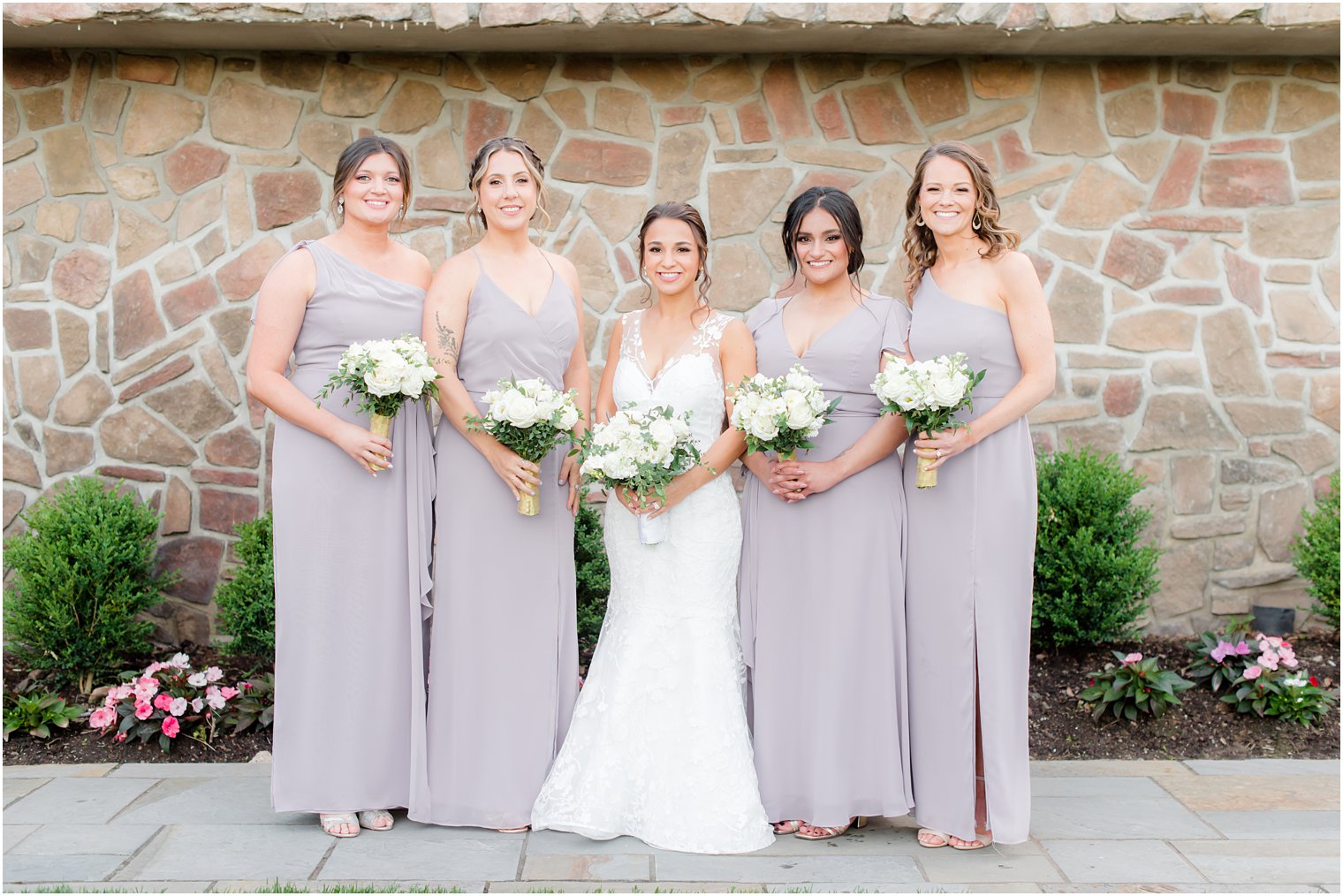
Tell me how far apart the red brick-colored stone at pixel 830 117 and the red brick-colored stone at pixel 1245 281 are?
2378 mm

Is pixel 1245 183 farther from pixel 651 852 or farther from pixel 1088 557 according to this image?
pixel 651 852

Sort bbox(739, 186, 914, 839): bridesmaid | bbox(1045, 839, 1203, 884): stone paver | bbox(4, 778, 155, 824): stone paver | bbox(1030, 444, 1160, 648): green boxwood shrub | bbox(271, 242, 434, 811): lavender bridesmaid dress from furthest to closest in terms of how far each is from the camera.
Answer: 1. bbox(1030, 444, 1160, 648): green boxwood shrub
2. bbox(4, 778, 155, 824): stone paver
3. bbox(271, 242, 434, 811): lavender bridesmaid dress
4. bbox(739, 186, 914, 839): bridesmaid
5. bbox(1045, 839, 1203, 884): stone paver

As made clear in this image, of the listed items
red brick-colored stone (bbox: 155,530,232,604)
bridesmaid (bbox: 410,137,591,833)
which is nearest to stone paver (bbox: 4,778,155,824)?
bridesmaid (bbox: 410,137,591,833)

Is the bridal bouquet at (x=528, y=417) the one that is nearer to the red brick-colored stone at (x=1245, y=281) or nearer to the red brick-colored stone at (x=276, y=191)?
the red brick-colored stone at (x=276, y=191)

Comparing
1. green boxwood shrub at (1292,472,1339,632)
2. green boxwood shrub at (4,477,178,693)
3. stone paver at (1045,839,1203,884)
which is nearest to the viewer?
stone paver at (1045,839,1203,884)

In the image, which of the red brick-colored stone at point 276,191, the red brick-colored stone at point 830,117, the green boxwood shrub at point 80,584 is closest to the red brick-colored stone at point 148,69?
the red brick-colored stone at point 276,191

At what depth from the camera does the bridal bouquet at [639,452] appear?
12.6ft

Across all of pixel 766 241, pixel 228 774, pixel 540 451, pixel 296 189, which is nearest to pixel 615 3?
pixel 766 241

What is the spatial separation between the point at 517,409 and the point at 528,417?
0.05 metres

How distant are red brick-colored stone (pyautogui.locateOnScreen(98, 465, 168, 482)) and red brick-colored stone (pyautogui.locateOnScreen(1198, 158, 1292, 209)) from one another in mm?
6282

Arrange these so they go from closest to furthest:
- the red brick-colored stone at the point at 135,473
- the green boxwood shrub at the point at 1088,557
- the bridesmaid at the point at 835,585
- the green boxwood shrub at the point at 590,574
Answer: the bridesmaid at the point at 835,585, the green boxwood shrub at the point at 590,574, the green boxwood shrub at the point at 1088,557, the red brick-colored stone at the point at 135,473

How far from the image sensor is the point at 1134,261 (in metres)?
6.55

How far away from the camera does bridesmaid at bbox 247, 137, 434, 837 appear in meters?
4.16

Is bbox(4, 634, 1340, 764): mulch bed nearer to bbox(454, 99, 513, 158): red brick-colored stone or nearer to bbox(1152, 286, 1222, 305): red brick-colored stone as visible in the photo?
bbox(1152, 286, 1222, 305): red brick-colored stone
